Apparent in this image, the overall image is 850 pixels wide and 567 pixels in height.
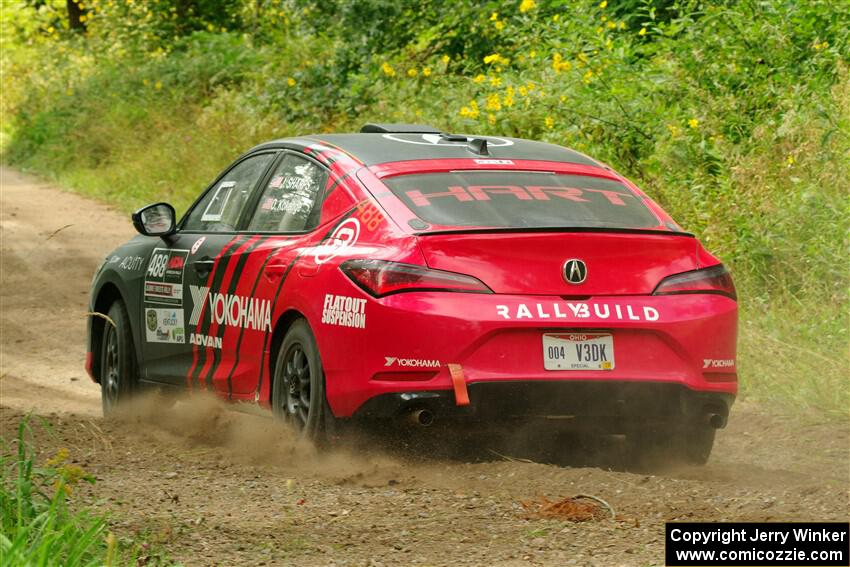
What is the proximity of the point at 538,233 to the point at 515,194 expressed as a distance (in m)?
0.48

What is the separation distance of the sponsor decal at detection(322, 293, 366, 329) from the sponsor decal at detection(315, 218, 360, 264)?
24 cm

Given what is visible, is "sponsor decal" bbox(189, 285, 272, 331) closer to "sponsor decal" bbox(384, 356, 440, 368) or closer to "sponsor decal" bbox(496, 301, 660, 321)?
"sponsor decal" bbox(384, 356, 440, 368)

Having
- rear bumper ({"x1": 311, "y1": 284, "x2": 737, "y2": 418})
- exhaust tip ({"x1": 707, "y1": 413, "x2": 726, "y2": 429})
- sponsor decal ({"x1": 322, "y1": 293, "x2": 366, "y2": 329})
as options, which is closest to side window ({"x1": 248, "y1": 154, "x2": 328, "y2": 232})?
sponsor decal ({"x1": 322, "y1": 293, "x2": 366, "y2": 329})

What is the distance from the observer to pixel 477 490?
19.2 ft

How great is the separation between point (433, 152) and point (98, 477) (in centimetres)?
225

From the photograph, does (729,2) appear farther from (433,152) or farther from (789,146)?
(433,152)

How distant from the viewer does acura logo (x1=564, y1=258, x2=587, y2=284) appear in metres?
6.15

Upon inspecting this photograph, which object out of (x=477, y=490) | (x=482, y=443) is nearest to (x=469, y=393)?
(x=477, y=490)

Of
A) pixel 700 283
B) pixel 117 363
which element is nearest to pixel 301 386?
pixel 700 283

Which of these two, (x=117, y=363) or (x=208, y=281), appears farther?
(x=117, y=363)

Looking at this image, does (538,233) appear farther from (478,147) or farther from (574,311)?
(478,147)

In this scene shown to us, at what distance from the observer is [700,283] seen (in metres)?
6.46

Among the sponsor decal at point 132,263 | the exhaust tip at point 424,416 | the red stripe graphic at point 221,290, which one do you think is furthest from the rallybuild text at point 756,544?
the sponsor decal at point 132,263

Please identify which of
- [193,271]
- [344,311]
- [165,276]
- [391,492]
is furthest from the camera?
[165,276]
